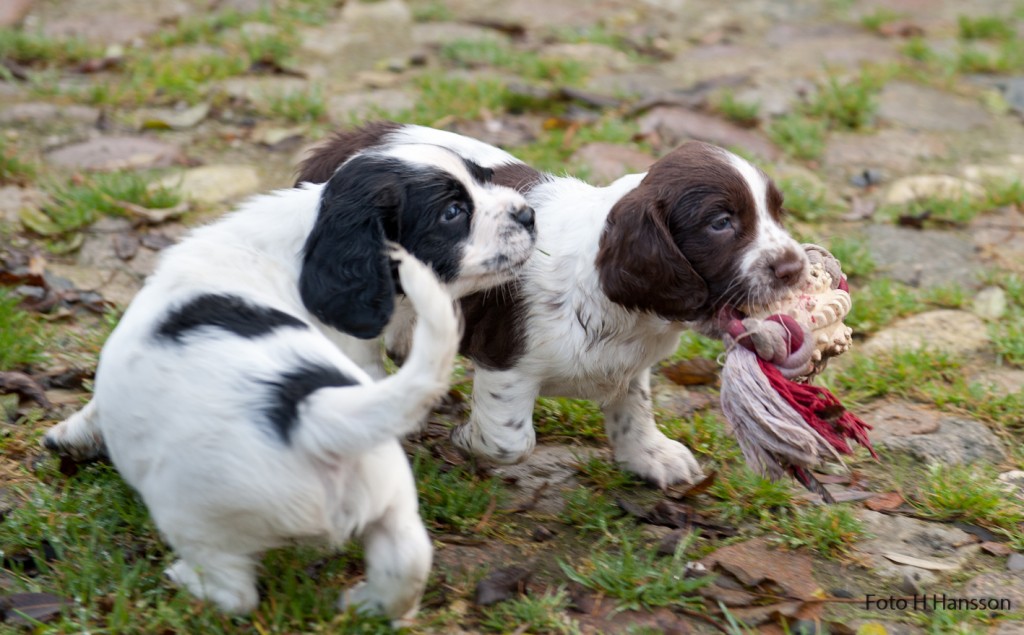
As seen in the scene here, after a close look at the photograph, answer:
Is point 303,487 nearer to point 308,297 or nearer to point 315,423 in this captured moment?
point 315,423

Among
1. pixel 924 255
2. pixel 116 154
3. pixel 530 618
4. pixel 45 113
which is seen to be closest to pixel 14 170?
pixel 116 154

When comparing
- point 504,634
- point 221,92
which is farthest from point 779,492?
point 221,92

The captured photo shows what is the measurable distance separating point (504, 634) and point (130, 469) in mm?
1029

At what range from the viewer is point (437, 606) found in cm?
319

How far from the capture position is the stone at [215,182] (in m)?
5.68

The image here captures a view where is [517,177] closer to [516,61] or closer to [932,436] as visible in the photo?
[932,436]

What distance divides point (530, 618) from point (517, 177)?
5.24 ft

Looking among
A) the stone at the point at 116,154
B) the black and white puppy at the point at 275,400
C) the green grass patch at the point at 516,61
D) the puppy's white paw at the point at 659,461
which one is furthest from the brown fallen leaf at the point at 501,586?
the green grass patch at the point at 516,61

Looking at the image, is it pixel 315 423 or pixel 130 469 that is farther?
pixel 130 469

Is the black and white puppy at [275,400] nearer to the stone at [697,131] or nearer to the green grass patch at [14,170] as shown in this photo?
the green grass patch at [14,170]

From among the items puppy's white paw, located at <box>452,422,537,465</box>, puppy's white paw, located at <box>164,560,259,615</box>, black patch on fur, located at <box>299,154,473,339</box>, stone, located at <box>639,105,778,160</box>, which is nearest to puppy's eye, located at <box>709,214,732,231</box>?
black patch on fur, located at <box>299,154,473,339</box>

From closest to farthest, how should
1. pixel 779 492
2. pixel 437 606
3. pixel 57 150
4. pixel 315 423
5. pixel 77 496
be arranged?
1. pixel 315 423
2. pixel 437 606
3. pixel 77 496
4. pixel 779 492
5. pixel 57 150

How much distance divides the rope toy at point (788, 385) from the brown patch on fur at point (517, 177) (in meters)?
0.91

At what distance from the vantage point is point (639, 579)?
3320 millimetres
